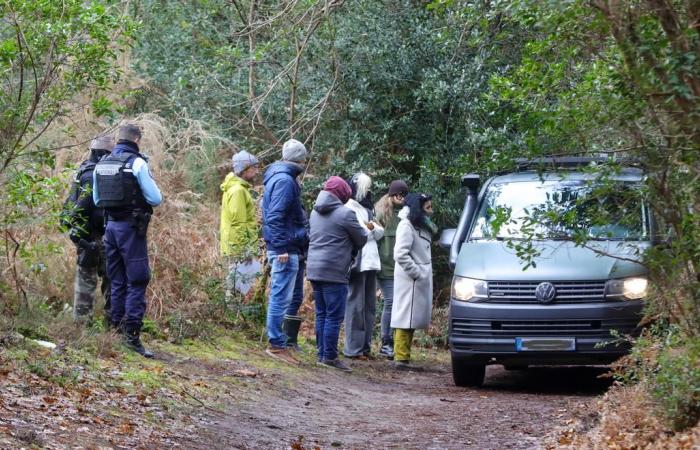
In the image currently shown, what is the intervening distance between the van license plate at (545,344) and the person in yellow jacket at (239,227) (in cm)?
373

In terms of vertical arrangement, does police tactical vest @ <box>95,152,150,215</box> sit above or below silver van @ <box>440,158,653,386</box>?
above

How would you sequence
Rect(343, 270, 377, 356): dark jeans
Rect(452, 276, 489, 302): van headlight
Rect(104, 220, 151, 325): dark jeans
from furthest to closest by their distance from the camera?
1. Rect(343, 270, 377, 356): dark jeans
2. Rect(452, 276, 489, 302): van headlight
3. Rect(104, 220, 151, 325): dark jeans

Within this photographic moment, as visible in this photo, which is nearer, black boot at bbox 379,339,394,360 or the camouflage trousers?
the camouflage trousers

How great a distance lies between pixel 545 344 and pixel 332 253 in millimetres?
2633

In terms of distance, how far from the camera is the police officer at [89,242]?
432 inches

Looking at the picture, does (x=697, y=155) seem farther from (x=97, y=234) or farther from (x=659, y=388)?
(x=97, y=234)

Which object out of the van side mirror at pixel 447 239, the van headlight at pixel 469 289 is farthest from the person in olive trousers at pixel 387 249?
the van headlight at pixel 469 289

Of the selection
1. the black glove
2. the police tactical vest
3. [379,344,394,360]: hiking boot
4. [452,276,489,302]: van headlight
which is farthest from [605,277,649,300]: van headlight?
the black glove

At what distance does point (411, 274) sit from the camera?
13.2 m

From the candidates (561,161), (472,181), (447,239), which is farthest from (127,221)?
(561,161)

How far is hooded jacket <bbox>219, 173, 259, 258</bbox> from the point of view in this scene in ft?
43.2

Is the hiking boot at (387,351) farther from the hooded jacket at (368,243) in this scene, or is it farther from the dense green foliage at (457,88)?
the dense green foliage at (457,88)

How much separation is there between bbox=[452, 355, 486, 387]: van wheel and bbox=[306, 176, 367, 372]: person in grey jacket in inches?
50.7

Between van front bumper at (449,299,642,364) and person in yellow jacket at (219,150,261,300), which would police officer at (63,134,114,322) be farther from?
van front bumper at (449,299,642,364)
